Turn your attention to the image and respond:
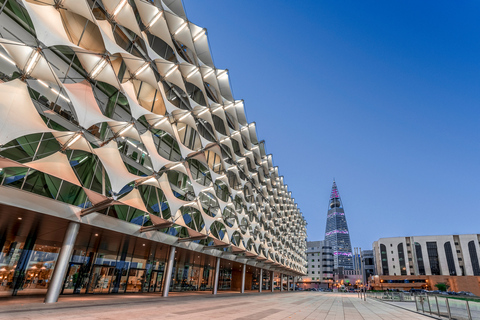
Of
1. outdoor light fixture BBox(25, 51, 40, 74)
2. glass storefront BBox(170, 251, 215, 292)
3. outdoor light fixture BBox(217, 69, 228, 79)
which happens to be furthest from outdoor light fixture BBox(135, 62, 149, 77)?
glass storefront BBox(170, 251, 215, 292)

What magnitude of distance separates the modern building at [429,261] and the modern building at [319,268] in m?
27.1

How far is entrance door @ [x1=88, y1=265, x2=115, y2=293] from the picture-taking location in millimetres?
22144

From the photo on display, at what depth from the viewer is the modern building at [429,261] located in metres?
89.5

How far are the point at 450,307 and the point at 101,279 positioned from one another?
1020 inches

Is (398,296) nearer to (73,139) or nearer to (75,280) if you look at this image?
(75,280)

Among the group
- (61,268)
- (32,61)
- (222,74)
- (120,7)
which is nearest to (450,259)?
(222,74)

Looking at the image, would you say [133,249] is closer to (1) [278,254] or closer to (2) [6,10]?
(2) [6,10]

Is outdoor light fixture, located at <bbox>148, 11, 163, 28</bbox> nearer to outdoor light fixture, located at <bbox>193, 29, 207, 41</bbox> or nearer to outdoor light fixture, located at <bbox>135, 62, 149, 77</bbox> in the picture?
outdoor light fixture, located at <bbox>135, 62, 149, 77</bbox>

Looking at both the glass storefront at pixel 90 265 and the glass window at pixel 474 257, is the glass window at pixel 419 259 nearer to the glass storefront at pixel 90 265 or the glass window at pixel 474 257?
the glass window at pixel 474 257

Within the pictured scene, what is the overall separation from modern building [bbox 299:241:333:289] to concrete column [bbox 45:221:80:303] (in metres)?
130

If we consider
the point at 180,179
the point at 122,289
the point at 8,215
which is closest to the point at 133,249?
the point at 122,289

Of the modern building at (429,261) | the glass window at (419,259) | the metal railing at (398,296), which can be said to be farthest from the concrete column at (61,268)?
the glass window at (419,259)

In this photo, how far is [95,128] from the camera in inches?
636

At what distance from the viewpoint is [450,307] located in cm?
1467
